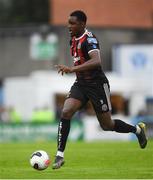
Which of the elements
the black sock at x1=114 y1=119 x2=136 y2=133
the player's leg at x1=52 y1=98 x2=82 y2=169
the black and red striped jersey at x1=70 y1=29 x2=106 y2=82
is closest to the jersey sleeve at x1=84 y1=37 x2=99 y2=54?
the black and red striped jersey at x1=70 y1=29 x2=106 y2=82

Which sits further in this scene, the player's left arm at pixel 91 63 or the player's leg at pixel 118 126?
the player's leg at pixel 118 126

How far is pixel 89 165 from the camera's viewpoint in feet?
50.0

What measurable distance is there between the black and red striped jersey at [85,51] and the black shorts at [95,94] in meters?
0.11

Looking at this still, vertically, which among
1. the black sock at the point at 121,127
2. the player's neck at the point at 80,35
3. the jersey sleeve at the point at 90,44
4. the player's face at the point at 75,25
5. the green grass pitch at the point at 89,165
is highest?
the player's face at the point at 75,25

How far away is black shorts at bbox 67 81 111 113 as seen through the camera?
1404 centimetres

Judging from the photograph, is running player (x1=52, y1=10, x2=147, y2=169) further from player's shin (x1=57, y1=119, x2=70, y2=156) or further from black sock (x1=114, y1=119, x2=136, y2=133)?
black sock (x1=114, y1=119, x2=136, y2=133)

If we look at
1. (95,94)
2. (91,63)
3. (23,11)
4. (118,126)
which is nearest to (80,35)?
(91,63)

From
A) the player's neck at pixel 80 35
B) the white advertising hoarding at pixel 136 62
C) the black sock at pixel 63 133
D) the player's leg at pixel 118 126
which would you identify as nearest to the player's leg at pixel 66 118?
the black sock at pixel 63 133

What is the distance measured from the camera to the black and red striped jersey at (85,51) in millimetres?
13812

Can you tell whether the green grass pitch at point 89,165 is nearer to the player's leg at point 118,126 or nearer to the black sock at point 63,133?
the black sock at point 63,133

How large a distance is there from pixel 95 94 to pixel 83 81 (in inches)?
11.3

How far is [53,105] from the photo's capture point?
124 ft

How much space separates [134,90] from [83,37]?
2532 cm

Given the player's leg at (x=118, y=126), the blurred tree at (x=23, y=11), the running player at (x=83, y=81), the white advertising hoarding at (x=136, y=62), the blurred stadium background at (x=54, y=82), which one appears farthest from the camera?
the blurred tree at (x=23, y=11)
